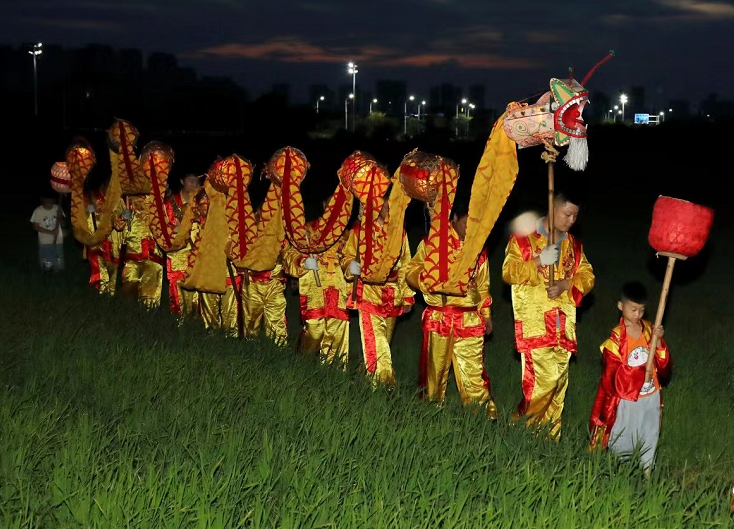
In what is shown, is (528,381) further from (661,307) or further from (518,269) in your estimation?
(661,307)

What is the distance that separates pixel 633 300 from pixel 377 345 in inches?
104

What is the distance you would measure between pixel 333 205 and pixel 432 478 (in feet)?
13.5

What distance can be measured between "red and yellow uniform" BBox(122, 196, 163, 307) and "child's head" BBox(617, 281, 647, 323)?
652 centimetres

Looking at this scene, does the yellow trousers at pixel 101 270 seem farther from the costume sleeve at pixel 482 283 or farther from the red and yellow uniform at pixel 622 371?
the red and yellow uniform at pixel 622 371

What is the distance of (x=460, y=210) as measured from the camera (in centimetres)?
764

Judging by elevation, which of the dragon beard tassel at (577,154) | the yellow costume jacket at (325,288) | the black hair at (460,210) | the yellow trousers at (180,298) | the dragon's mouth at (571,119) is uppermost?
the dragon's mouth at (571,119)

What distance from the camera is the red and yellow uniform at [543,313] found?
723cm

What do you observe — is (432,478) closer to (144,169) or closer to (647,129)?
(144,169)

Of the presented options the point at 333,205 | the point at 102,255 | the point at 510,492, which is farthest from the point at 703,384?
the point at 102,255

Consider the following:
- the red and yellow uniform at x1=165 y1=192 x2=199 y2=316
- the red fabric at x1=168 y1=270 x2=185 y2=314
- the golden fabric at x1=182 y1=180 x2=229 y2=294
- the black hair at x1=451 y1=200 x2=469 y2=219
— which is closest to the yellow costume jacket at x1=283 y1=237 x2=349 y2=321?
the golden fabric at x1=182 y1=180 x2=229 y2=294

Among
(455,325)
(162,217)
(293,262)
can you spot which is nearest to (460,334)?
(455,325)

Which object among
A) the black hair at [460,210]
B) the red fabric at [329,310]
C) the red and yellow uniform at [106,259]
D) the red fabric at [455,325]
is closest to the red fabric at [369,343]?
the red fabric at [329,310]

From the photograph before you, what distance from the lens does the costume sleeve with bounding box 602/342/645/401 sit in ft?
20.7

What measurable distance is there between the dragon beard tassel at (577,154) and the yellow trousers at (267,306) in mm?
4141
